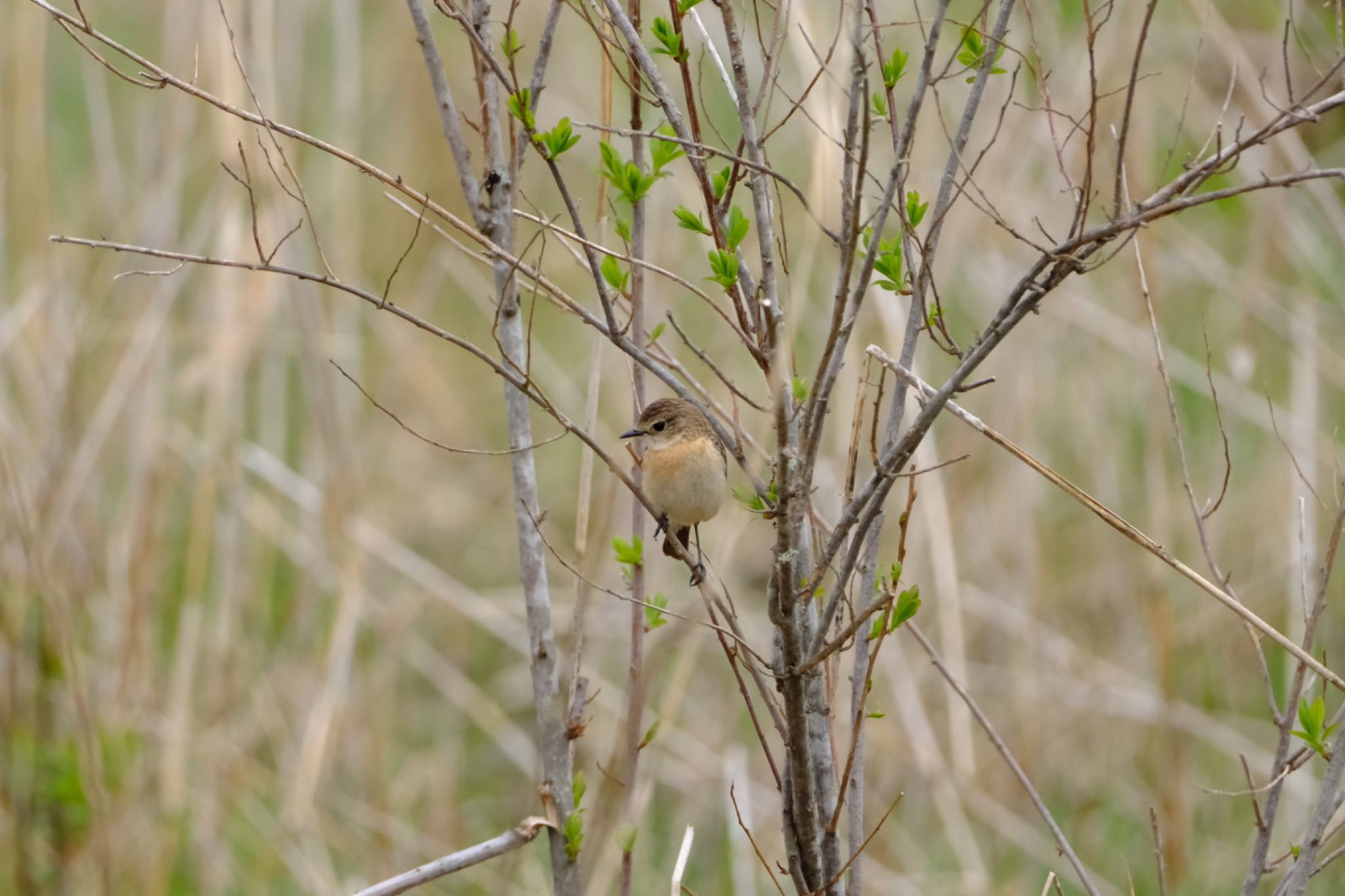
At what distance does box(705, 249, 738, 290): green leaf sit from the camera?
1737 millimetres

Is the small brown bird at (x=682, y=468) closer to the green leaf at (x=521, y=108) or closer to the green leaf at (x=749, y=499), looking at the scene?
the green leaf at (x=749, y=499)

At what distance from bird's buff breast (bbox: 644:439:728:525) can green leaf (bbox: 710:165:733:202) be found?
1.18 m

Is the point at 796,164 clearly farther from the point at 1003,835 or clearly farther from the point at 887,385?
the point at 1003,835

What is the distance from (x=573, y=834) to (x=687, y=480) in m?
1.00

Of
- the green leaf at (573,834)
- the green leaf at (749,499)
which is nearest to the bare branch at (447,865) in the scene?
the green leaf at (573,834)

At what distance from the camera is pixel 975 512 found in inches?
200

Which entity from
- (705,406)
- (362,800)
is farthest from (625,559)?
(362,800)

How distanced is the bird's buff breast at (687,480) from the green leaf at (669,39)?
1286 millimetres

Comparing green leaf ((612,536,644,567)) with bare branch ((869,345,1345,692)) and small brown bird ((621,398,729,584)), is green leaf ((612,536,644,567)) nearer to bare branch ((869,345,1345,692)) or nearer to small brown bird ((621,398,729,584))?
bare branch ((869,345,1345,692))

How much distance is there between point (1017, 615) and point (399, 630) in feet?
7.15

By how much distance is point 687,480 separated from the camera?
3.03 metres

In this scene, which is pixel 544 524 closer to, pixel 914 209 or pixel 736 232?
pixel 914 209

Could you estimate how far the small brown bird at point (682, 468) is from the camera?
9.96 ft

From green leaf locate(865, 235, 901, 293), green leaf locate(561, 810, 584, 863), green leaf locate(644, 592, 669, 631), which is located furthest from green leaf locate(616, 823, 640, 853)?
green leaf locate(865, 235, 901, 293)
